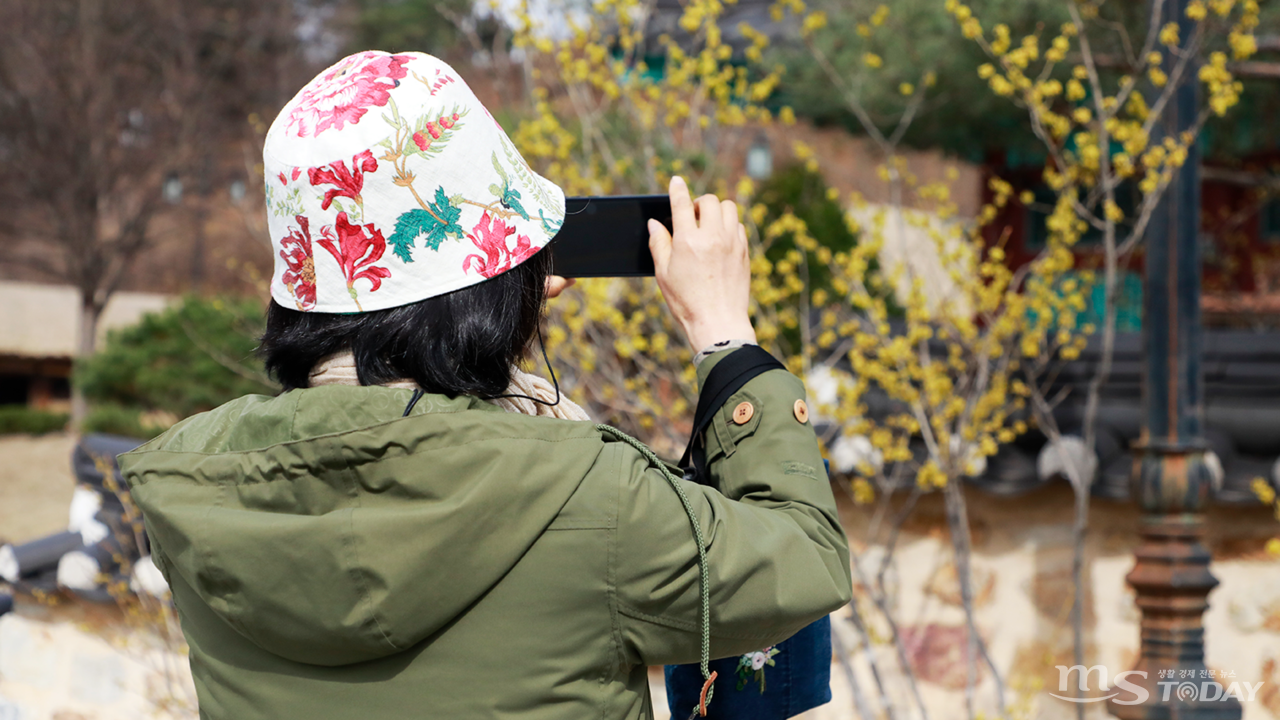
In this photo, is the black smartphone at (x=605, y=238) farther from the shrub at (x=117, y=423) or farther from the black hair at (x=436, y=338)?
the shrub at (x=117, y=423)

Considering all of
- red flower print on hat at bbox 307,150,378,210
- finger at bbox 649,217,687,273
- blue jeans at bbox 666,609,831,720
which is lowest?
blue jeans at bbox 666,609,831,720

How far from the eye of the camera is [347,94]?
2.78 ft

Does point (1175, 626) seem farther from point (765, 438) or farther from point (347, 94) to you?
point (347, 94)

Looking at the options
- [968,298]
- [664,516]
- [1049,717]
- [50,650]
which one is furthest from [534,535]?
[50,650]

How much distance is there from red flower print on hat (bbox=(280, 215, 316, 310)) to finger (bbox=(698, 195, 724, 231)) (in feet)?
1.19

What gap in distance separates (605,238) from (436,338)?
0.25 meters

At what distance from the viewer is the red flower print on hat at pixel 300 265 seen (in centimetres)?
86

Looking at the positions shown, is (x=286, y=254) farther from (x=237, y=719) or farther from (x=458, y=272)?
(x=237, y=719)

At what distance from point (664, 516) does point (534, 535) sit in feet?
0.34

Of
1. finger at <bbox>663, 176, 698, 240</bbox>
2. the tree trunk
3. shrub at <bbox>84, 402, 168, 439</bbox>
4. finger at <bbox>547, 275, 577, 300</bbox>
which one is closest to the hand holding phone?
finger at <bbox>663, 176, 698, 240</bbox>

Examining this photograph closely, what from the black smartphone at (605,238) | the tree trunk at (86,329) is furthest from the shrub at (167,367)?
the black smartphone at (605,238)

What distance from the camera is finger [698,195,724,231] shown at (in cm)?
95

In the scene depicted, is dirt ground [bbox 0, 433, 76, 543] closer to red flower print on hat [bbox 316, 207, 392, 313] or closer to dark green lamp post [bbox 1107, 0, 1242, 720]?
dark green lamp post [bbox 1107, 0, 1242, 720]

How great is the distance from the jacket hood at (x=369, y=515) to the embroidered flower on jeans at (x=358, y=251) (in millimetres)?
95
